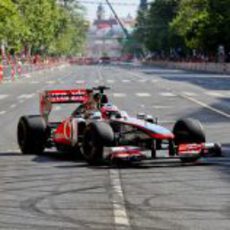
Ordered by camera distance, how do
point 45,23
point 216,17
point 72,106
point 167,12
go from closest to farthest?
point 72,106 < point 216,17 < point 45,23 < point 167,12

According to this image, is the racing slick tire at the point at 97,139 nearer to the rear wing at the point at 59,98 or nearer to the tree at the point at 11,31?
the rear wing at the point at 59,98

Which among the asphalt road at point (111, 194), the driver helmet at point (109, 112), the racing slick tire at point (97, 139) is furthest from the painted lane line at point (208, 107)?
the racing slick tire at point (97, 139)

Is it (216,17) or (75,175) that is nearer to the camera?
(75,175)

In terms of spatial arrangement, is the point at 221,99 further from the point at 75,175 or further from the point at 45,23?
the point at 45,23

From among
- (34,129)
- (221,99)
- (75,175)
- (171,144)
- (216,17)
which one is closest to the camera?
(75,175)

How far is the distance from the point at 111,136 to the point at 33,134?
2.43 meters

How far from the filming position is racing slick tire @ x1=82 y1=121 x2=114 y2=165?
14.9 metres

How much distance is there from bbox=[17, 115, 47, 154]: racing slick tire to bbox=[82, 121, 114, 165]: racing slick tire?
5.93 feet

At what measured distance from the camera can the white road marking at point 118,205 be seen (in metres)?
9.85

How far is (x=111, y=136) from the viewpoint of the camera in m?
15.0

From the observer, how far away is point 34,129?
55.9 feet

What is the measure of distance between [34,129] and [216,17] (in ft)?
288

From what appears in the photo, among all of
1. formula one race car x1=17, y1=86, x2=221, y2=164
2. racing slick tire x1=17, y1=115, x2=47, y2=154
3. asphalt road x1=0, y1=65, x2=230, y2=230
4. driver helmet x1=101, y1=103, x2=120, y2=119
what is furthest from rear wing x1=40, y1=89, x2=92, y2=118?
driver helmet x1=101, y1=103, x2=120, y2=119

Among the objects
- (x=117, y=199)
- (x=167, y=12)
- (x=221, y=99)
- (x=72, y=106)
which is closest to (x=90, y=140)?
(x=117, y=199)
